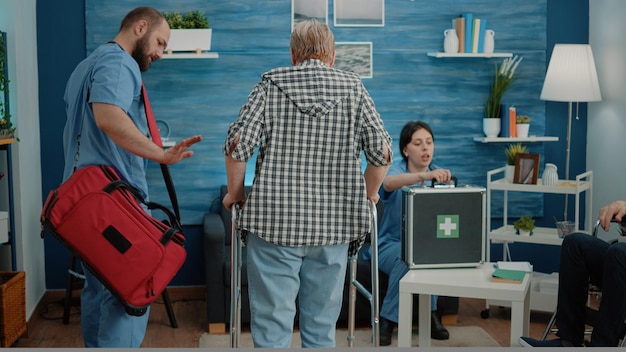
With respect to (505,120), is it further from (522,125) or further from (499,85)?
(499,85)

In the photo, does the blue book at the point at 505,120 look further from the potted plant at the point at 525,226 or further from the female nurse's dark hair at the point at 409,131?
the female nurse's dark hair at the point at 409,131

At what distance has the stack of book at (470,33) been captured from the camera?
5191 mm

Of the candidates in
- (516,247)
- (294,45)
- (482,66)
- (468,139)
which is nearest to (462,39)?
(482,66)

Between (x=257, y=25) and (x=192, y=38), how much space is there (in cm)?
42

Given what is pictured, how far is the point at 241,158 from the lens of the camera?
2.65m

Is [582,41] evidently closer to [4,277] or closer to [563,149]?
[563,149]

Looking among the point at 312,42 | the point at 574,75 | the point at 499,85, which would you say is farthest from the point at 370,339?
the point at 312,42

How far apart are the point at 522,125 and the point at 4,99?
9.42 ft

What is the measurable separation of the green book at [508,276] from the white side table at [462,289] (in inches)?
0.8

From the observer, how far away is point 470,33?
17.1 feet

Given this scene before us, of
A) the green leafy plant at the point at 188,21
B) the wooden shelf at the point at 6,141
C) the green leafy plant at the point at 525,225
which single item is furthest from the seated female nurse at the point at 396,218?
the wooden shelf at the point at 6,141

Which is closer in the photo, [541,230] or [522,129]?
[541,230]

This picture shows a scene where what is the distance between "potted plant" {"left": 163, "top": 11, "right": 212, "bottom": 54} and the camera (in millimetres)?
4945

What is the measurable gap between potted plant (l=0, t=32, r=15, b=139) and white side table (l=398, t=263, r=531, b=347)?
195 centimetres
